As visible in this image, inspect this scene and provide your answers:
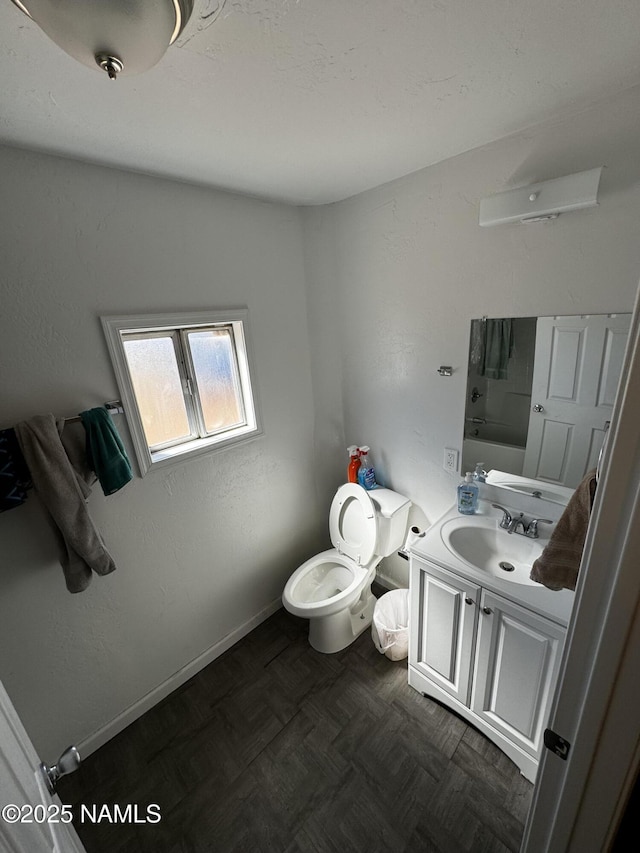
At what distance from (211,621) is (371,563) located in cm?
94

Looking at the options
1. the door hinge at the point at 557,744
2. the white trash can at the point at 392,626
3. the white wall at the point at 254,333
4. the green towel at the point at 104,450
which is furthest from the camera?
the white trash can at the point at 392,626

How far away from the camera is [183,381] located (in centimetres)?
172

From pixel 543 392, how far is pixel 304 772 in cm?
184

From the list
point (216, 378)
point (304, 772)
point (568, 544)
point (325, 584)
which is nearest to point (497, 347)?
point (568, 544)

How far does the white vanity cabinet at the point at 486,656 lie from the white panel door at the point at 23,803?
1256mm

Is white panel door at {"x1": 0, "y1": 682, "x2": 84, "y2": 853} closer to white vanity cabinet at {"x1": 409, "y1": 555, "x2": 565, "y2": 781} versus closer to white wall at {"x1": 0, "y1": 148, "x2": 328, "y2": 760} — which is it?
white wall at {"x1": 0, "y1": 148, "x2": 328, "y2": 760}

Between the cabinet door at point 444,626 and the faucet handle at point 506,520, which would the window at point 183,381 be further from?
the faucet handle at point 506,520

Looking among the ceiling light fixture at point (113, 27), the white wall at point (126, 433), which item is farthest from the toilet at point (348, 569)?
the ceiling light fixture at point (113, 27)

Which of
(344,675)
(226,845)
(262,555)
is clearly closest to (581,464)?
(344,675)

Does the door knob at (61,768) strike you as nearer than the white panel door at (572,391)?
Yes

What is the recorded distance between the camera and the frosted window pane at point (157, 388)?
1582 mm

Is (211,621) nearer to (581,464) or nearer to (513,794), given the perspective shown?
(513,794)

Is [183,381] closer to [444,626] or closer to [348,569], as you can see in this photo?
[348,569]

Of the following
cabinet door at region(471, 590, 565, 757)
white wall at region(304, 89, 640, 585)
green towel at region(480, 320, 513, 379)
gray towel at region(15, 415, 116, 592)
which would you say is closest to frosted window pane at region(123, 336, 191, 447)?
gray towel at region(15, 415, 116, 592)
